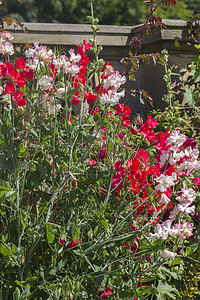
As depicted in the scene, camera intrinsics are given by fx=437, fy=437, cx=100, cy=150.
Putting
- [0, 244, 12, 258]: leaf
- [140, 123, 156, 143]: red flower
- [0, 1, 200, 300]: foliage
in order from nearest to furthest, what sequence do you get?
[0, 244, 12, 258]: leaf < [0, 1, 200, 300]: foliage < [140, 123, 156, 143]: red flower

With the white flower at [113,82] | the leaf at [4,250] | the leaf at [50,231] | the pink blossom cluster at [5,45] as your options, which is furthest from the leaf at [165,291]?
the pink blossom cluster at [5,45]

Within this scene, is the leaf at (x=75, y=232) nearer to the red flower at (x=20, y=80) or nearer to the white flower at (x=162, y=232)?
the white flower at (x=162, y=232)

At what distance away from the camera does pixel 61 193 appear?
173 centimetres

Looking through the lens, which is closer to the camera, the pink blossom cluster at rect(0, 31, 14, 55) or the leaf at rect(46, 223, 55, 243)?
the leaf at rect(46, 223, 55, 243)

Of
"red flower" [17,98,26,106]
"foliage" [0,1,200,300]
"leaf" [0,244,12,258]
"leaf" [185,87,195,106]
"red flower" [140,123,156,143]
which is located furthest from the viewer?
"leaf" [185,87,195,106]

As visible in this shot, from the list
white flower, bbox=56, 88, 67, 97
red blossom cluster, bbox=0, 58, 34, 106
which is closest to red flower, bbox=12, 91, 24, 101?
red blossom cluster, bbox=0, 58, 34, 106

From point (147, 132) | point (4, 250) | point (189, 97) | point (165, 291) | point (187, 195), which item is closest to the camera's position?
point (4, 250)

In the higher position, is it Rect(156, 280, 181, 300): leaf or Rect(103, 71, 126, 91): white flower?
Rect(103, 71, 126, 91): white flower

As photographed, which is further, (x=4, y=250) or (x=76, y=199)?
(x=76, y=199)

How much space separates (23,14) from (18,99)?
41.9ft

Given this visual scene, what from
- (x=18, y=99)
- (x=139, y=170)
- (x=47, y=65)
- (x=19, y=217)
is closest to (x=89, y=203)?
(x=139, y=170)

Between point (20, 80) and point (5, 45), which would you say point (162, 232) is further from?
point (5, 45)

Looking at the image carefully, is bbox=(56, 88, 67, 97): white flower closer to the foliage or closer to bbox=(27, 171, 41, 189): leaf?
the foliage

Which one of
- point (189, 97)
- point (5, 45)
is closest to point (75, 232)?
point (5, 45)
